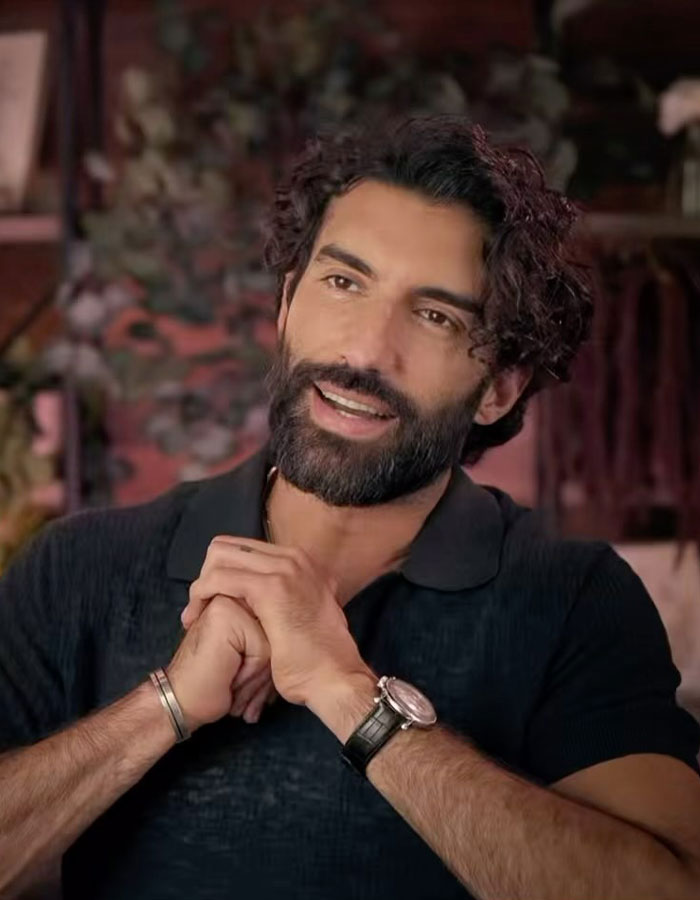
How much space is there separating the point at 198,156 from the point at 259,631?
3.08 ft

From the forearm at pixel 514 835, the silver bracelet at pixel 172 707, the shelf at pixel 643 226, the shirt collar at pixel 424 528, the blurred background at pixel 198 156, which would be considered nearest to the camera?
the forearm at pixel 514 835

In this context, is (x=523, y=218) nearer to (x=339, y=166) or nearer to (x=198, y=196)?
(x=339, y=166)

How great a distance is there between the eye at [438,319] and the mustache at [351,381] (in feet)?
0.26

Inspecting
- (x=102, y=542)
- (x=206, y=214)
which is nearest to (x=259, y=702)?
(x=102, y=542)

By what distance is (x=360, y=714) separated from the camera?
1.20 m

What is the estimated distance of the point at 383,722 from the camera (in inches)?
46.9

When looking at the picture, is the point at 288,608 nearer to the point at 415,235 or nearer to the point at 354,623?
the point at 354,623

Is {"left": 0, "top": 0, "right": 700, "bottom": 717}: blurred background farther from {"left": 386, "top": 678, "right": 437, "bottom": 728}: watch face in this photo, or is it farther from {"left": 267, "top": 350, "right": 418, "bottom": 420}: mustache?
{"left": 386, "top": 678, "right": 437, "bottom": 728}: watch face

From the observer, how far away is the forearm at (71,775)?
1227 millimetres

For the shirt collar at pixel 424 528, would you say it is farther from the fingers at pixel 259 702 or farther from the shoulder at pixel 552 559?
the fingers at pixel 259 702

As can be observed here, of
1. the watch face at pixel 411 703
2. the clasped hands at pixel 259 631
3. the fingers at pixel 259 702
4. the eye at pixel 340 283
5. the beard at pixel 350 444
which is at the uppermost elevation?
the eye at pixel 340 283

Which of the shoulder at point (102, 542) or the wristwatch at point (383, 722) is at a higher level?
the shoulder at point (102, 542)

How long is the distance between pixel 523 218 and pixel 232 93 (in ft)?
2.53

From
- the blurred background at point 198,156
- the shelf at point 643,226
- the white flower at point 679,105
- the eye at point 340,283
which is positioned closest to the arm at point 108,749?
the eye at point 340,283
